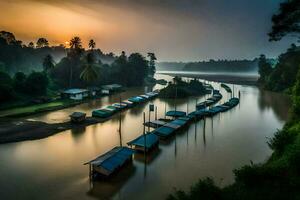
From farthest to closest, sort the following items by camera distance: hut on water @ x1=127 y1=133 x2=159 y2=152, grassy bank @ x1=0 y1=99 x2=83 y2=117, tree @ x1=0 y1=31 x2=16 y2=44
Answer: tree @ x1=0 y1=31 x2=16 y2=44 → grassy bank @ x1=0 y1=99 x2=83 y2=117 → hut on water @ x1=127 y1=133 x2=159 y2=152

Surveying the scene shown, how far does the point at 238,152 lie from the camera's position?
32.4 meters

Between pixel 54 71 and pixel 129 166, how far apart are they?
73.8 meters

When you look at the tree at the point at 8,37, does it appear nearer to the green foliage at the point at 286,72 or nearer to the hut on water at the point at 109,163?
the hut on water at the point at 109,163

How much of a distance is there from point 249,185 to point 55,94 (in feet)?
228

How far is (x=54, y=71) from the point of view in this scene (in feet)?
297

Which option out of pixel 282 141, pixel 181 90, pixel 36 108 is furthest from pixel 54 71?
pixel 282 141

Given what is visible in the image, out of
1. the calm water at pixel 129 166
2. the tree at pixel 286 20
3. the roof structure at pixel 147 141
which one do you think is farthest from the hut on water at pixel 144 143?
the tree at pixel 286 20

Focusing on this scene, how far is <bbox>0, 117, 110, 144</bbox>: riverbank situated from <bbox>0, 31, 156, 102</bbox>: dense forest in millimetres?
18787

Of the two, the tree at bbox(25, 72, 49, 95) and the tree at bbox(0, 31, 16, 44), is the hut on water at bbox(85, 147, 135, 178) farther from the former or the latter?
the tree at bbox(0, 31, 16, 44)

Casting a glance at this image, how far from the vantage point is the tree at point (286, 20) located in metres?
34.0

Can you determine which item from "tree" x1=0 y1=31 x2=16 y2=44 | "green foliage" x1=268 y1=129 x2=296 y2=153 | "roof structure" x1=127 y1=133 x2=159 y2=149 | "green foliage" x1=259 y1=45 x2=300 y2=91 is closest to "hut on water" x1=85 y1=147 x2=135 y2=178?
"roof structure" x1=127 y1=133 x2=159 y2=149

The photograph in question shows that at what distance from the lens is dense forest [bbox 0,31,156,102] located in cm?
6631

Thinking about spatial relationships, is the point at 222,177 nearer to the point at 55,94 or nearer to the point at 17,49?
the point at 55,94

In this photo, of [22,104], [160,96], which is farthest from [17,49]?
[160,96]
